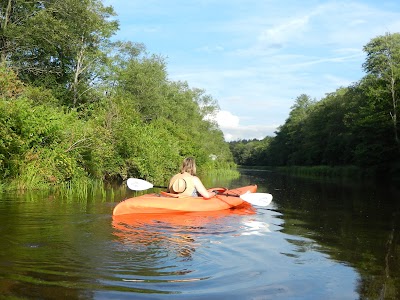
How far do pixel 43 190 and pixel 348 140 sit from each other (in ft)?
137

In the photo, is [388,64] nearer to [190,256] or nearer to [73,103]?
[73,103]

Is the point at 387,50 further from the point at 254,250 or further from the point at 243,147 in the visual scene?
the point at 243,147

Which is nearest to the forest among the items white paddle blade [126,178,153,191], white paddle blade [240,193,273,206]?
white paddle blade [126,178,153,191]

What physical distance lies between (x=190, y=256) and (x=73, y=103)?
22303 mm

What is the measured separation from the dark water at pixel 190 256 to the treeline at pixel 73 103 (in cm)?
359

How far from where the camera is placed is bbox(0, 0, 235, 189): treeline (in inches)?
486

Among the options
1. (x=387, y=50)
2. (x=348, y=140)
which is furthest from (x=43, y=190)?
(x=348, y=140)

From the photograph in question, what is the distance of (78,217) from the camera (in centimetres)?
800

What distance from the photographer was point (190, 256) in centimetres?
536

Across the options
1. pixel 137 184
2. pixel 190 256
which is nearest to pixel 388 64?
pixel 137 184

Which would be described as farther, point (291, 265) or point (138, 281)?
point (291, 265)

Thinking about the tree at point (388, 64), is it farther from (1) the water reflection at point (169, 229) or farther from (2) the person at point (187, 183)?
(1) the water reflection at point (169, 229)

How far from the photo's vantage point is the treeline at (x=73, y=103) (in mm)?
12336

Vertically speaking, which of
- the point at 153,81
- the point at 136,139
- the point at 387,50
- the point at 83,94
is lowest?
the point at 136,139
